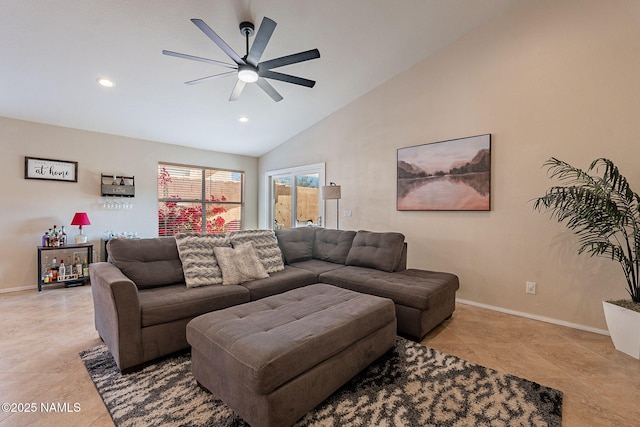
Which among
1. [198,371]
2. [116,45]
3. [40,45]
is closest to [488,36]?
[116,45]

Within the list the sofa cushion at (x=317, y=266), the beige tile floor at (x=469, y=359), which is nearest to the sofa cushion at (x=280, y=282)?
the sofa cushion at (x=317, y=266)

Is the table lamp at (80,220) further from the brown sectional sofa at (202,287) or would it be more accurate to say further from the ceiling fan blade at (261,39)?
the ceiling fan blade at (261,39)

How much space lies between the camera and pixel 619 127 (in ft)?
8.73

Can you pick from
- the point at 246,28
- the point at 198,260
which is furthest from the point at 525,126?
the point at 198,260

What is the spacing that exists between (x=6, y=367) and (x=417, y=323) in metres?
3.18

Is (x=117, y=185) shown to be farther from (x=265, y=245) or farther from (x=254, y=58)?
(x=254, y=58)

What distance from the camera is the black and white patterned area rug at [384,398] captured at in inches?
62.2

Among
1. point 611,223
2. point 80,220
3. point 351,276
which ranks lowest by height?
point 351,276

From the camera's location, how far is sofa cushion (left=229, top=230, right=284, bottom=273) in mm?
3225

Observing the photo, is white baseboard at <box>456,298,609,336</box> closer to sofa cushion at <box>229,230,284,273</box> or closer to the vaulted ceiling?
sofa cushion at <box>229,230,284,273</box>

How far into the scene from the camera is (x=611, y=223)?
2424 millimetres

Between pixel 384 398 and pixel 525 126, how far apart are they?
10.2 ft

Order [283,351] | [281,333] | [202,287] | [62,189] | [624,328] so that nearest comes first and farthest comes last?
[283,351] < [281,333] < [624,328] < [202,287] < [62,189]

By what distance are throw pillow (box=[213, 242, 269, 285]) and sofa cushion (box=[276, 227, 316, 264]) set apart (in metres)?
0.71
